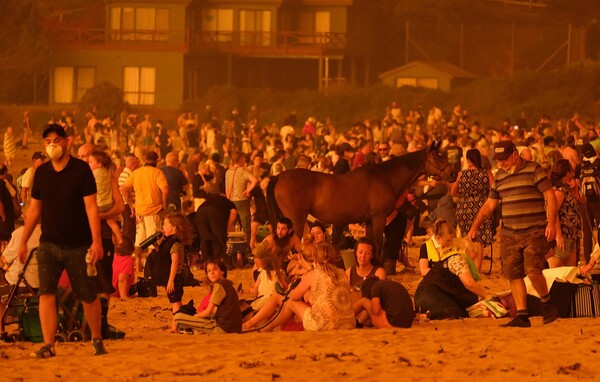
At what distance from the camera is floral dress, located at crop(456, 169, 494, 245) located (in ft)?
64.5

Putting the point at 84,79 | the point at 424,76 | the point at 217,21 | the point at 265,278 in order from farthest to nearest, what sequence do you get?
the point at 217,21 < the point at 84,79 < the point at 424,76 < the point at 265,278

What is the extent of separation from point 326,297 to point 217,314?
1.10 meters

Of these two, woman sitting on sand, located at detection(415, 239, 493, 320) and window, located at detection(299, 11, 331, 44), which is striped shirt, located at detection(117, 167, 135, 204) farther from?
window, located at detection(299, 11, 331, 44)

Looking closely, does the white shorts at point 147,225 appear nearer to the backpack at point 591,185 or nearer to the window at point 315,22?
the backpack at point 591,185

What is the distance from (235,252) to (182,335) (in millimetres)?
7697

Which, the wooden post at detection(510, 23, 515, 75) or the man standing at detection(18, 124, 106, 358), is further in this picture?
the wooden post at detection(510, 23, 515, 75)

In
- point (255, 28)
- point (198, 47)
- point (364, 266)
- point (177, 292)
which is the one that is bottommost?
point (177, 292)

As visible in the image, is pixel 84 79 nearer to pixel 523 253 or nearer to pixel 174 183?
pixel 174 183

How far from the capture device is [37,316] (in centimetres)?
1398

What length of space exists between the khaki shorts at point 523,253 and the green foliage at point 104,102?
160 feet

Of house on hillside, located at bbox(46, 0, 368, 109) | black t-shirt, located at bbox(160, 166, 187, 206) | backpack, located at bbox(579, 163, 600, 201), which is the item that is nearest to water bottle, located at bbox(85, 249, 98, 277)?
backpack, located at bbox(579, 163, 600, 201)

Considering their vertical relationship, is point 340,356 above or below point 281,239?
below

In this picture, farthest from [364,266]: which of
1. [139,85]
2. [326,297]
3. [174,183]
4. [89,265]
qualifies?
[139,85]

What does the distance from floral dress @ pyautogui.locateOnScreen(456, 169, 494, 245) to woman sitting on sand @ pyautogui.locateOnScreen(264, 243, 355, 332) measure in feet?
16.9
